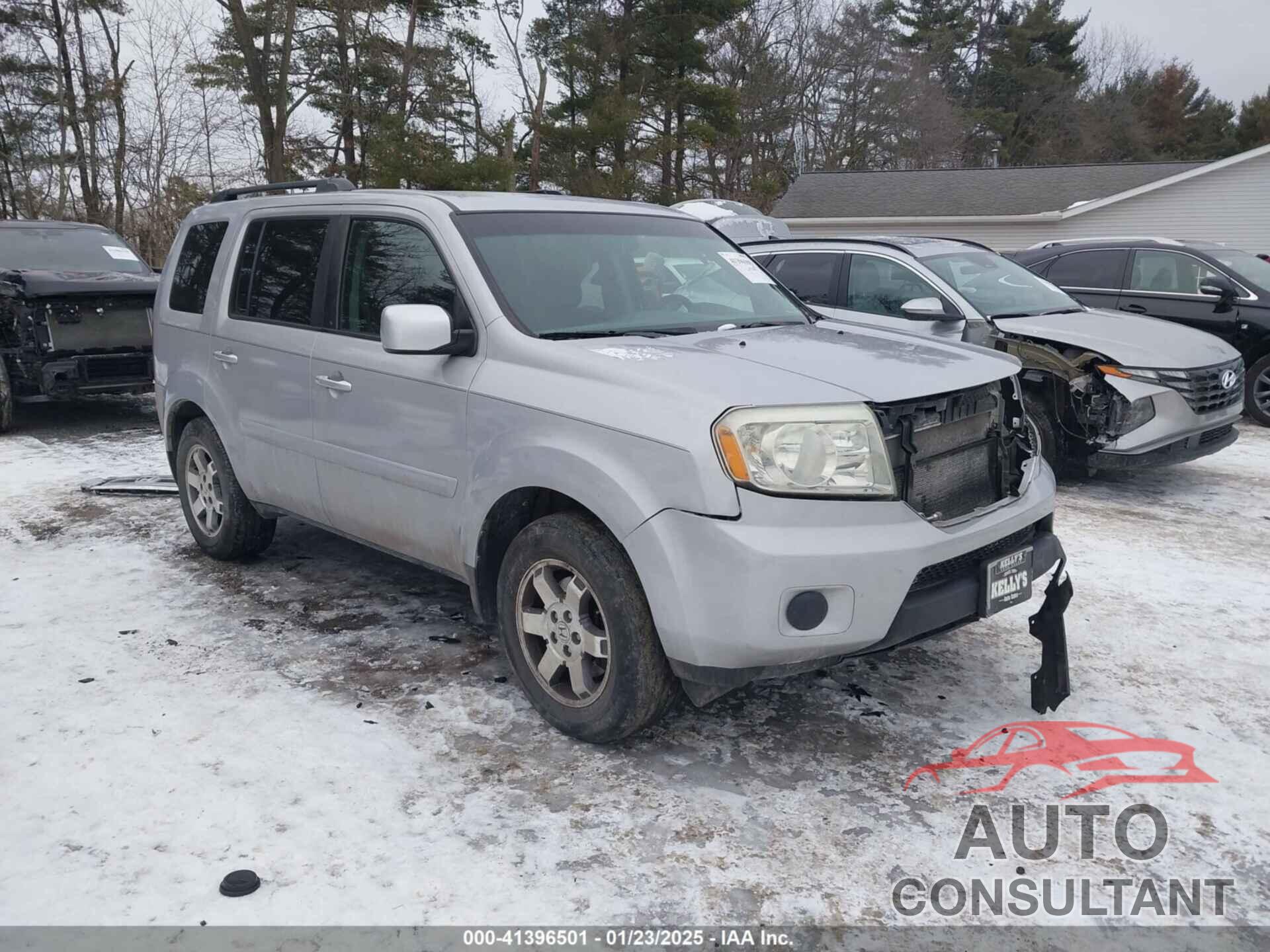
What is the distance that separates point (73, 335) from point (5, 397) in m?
0.90

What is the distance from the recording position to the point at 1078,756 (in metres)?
3.42

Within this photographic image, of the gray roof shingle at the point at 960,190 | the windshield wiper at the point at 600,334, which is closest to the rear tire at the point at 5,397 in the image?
the windshield wiper at the point at 600,334

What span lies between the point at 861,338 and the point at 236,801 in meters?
2.80

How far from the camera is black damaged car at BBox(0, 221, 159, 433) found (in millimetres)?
8789

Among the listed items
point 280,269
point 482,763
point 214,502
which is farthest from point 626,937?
point 214,502

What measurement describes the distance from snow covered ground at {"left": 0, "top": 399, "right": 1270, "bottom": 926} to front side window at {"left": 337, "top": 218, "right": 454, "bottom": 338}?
1.44m

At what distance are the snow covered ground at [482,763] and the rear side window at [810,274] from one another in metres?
3.29

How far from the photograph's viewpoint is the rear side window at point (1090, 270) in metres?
10.1

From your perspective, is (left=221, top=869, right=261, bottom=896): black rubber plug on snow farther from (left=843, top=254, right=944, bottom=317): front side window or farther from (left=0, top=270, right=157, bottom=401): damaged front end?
(left=0, top=270, right=157, bottom=401): damaged front end

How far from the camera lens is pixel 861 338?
4.00 m

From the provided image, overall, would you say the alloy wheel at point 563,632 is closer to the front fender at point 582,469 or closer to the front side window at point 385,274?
the front fender at point 582,469

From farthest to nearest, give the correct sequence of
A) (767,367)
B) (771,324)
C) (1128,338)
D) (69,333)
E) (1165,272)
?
(1165,272) < (69,333) < (1128,338) < (771,324) < (767,367)

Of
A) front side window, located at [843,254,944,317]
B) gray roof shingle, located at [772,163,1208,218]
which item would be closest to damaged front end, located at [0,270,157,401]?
front side window, located at [843,254,944,317]

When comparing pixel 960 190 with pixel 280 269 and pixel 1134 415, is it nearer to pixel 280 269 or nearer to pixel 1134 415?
pixel 1134 415
